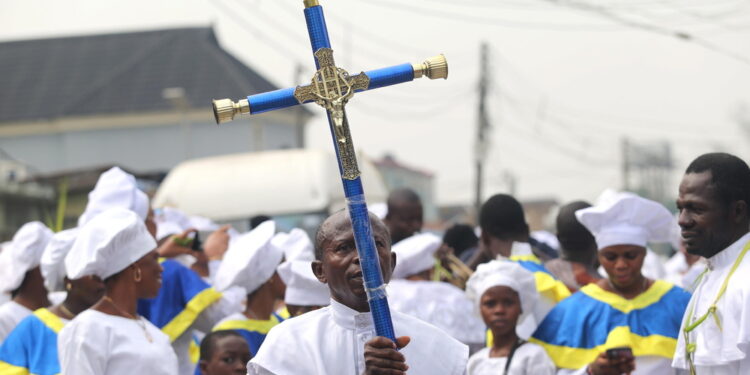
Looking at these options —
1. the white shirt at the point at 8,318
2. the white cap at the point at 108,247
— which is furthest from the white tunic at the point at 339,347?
the white shirt at the point at 8,318

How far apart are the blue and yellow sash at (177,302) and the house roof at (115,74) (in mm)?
46963

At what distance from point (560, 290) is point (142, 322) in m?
2.61

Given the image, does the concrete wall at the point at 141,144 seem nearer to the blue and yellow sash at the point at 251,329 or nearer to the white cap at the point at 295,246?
the white cap at the point at 295,246

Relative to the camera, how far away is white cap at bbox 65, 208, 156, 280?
583 cm

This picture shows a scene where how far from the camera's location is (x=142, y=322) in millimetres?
5910

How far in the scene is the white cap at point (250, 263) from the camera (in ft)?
23.7

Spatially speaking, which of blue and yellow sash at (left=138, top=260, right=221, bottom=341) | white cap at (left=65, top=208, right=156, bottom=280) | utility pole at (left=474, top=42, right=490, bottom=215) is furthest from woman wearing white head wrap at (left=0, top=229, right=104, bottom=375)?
utility pole at (left=474, top=42, right=490, bottom=215)

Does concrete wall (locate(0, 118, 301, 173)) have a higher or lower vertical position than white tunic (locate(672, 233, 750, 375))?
higher

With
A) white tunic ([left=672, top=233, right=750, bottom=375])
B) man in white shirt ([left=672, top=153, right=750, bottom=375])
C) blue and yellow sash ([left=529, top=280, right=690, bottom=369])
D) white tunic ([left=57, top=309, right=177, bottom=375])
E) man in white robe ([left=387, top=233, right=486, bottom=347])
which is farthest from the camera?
man in white robe ([left=387, top=233, right=486, bottom=347])

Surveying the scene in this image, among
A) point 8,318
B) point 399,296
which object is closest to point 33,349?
point 8,318

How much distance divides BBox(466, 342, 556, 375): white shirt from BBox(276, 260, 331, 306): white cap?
0.94 meters

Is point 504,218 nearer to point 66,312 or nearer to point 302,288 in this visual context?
point 302,288

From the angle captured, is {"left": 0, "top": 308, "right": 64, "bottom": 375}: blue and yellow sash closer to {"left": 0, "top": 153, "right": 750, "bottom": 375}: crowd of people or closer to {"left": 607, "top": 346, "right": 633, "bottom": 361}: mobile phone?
{"left": 0, "top": 153, "right": 750, "bottom": 375}: crowd of people

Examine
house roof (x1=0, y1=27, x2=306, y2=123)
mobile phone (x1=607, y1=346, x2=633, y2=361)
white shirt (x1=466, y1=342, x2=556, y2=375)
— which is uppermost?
house roof (x1=0, y1=27, x2=306, y2=123)
